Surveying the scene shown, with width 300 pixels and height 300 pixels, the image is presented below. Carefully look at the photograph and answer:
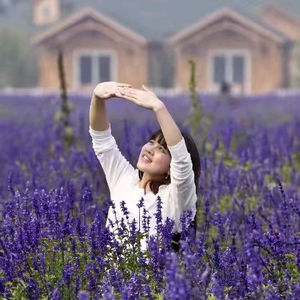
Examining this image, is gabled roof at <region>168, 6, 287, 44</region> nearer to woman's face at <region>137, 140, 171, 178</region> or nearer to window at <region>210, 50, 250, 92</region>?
window at <region>210, 50, 250, 92</region>

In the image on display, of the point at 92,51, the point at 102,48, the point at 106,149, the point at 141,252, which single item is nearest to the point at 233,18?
the point at 102,48

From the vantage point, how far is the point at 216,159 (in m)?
8.39

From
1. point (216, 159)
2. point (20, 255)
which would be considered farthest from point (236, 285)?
point (216, 159)

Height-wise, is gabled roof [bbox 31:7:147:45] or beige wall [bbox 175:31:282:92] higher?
gabled roof [bbox 31:7:147:45]

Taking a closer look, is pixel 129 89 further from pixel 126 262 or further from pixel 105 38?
pixel 105 38

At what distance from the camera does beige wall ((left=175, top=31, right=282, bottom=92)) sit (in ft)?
129

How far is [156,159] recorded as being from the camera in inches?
184

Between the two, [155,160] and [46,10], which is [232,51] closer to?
[46,10]

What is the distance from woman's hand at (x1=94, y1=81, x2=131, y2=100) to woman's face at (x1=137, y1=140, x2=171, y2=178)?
0.28m

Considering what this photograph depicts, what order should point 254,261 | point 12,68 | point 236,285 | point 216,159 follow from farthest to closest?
point 12,68 < point 216,159 < point 236,285 < point 254,261

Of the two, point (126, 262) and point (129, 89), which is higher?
point (129, 89)

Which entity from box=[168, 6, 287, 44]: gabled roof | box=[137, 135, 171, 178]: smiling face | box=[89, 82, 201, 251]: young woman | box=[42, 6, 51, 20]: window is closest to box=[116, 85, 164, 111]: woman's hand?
box=[89, 82, 201, 251]: young woman

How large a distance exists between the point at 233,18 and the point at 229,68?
2.24 meters

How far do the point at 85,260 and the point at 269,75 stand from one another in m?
35.7
